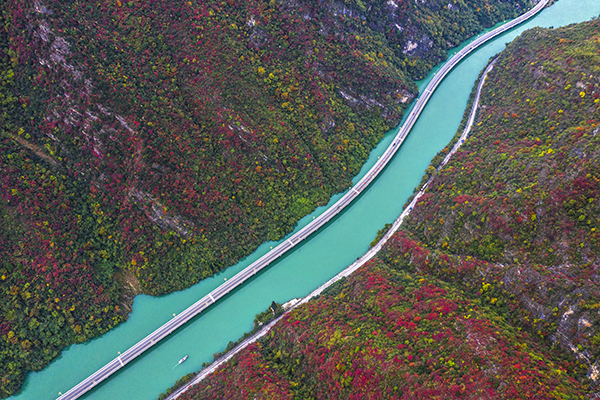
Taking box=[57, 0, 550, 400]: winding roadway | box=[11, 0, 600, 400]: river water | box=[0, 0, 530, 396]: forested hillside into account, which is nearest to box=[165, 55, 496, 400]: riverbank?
box=[57, 0, 550, 400]: winding roadway

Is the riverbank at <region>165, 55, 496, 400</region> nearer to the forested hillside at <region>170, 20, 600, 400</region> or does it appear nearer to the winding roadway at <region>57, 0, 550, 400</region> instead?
the winding roadway at <region>57, 0, 550, 400</region>

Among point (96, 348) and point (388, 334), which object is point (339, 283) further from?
point (96, 348)

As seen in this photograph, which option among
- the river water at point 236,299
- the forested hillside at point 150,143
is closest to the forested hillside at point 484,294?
the river water at point 236,299

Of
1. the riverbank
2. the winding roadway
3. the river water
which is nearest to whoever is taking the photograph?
the riverbank

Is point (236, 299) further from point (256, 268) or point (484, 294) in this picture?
point (484, 294)

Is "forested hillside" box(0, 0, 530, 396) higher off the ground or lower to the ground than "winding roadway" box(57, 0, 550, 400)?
higher

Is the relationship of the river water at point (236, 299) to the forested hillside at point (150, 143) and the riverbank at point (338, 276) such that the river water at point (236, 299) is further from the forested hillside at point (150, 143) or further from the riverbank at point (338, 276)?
the forested hillside at point (150, 143)

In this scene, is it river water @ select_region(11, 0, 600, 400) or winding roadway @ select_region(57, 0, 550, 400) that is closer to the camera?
winding roadway @ select_region(57, 0, 550, 400)
